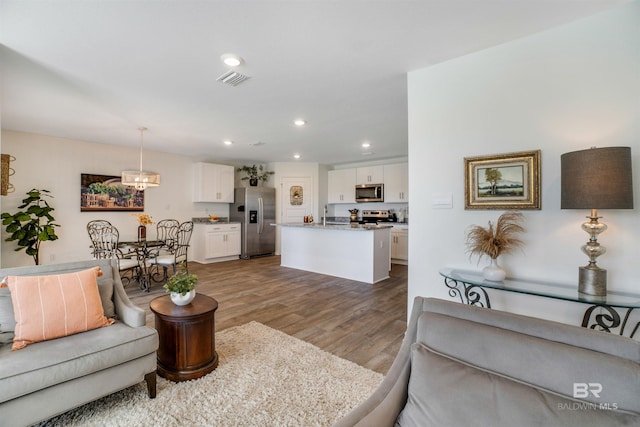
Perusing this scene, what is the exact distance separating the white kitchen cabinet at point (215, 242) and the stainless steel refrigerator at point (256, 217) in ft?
0.73

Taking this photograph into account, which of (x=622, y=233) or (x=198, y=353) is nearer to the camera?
(x=622, y=233)

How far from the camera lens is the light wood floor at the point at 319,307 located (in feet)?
8.77

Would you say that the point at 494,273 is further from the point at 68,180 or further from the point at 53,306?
the point at 68,180

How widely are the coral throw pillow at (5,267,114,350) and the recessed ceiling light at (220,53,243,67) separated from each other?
1.97m

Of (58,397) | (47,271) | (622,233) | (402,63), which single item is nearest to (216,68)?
(402,63)

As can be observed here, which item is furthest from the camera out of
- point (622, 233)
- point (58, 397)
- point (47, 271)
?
point (47, 271)

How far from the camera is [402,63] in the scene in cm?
248

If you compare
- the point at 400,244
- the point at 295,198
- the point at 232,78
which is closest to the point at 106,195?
the point at 295,198

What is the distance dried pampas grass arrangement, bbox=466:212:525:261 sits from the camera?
2.07m

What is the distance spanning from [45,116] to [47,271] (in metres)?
3.17

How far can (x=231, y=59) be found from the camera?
2369mm

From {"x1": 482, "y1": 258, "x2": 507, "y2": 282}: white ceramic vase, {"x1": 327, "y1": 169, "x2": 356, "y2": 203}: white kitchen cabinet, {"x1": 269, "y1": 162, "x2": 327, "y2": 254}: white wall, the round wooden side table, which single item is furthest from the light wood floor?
{"x1": 327, "y1": 169, "x2": 356, "y2": 203}: white kitchen cabinet

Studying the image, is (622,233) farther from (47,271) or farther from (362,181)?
(362,181)

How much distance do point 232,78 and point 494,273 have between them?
2.81 meters
